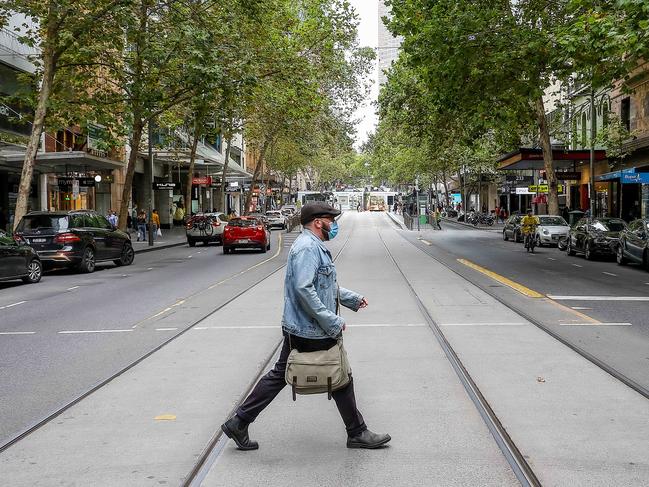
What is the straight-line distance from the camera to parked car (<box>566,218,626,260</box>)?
83.8ft

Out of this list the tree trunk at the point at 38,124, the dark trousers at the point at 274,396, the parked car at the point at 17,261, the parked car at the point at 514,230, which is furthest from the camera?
the parked car at the point at 514,230

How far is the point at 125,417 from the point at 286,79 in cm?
2328

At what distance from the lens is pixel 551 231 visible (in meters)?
34.3

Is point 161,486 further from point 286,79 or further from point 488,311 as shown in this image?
point 286,79

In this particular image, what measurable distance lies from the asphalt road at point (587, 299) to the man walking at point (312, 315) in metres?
3.55

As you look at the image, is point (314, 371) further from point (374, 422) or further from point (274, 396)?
point (374, 422)

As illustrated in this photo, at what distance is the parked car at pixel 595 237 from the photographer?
25.5 meters

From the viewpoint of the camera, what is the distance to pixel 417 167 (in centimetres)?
7250

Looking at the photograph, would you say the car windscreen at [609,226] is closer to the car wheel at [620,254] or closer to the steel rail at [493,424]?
the car wheel at [620,254]

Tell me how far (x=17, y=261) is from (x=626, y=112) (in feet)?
104

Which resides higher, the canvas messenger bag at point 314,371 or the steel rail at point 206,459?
the canvas messenger bag at point 314,371

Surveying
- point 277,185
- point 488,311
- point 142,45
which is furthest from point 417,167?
point 488,311

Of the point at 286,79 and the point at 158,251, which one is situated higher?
the point at 286,79

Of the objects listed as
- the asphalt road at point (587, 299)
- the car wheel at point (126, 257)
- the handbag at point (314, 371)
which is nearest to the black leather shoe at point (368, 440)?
the handbag at point (314, 371)
